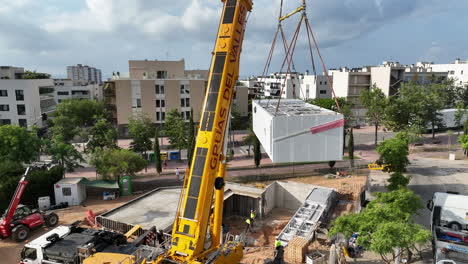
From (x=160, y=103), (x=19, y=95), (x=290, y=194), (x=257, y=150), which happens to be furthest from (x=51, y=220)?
(x=19, y=95)

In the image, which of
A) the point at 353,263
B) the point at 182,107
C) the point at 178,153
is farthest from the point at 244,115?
the point at 353,263

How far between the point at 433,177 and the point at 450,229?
16.5 meters

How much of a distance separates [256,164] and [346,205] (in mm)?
12979

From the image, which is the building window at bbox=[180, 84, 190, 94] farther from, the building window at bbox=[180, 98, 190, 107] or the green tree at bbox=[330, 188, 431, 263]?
the green tree at bbox=[330, 188, 431, 263]

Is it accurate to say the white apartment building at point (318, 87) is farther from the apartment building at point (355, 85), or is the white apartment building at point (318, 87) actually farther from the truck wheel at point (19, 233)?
the truck wheel at point (19, 233)

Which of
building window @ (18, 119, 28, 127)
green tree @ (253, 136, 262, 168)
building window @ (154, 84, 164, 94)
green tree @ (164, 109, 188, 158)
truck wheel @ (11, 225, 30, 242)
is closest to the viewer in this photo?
truck wheel @ (11, 225, 30, 242)

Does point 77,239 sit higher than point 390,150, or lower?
lower

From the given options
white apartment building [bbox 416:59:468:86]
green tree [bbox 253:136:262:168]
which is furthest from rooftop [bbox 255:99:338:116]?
white apartment building [bbox 416:59:468:86]

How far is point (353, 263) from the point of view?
47.5 ft

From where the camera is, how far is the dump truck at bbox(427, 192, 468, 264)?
517 inches

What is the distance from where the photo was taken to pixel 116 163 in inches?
963

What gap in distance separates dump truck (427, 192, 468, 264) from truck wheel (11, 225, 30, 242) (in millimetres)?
20420

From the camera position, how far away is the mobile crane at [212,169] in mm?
9867

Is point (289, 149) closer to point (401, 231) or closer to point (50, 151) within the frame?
point (401, 231)
